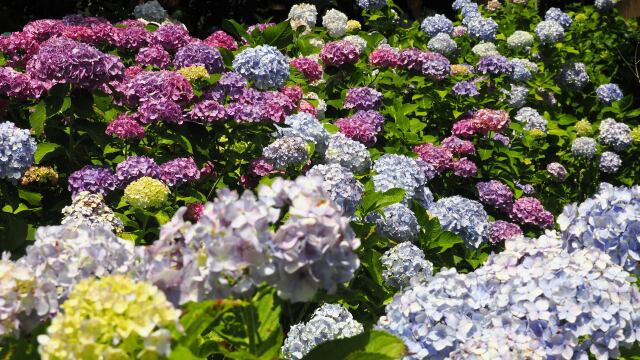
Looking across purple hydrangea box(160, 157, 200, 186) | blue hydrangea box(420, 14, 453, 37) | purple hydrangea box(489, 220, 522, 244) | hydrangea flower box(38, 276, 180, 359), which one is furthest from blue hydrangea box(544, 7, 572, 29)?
hydrangea flower box(38, 276, 180, 359)

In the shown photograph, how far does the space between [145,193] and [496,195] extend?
226 centimetres

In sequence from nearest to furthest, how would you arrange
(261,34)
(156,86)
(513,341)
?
1. (513,341)
2. (156,86)
3. (261,34)

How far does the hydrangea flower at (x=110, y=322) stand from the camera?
50.6 inches

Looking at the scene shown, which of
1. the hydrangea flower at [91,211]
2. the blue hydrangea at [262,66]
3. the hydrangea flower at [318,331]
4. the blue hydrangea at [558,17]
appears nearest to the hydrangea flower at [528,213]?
the blue hydrangea at [262,66]

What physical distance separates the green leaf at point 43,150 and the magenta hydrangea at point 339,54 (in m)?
1.70

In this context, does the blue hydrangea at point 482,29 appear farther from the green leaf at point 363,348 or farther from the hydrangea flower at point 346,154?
the green leaf at point 363,348

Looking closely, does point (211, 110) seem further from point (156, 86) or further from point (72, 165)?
point (72, 165)

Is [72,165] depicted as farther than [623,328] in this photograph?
Yes

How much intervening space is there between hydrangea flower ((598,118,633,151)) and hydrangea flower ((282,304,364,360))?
4003mm

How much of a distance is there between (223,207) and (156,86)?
78.2 inches

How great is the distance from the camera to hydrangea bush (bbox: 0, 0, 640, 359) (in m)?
1.44

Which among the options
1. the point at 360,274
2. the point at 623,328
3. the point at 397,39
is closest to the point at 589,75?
the point at 397,39

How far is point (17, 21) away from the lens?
6848 millimetres

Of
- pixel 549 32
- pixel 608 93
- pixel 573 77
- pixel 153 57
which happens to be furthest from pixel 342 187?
pixel 608 93
